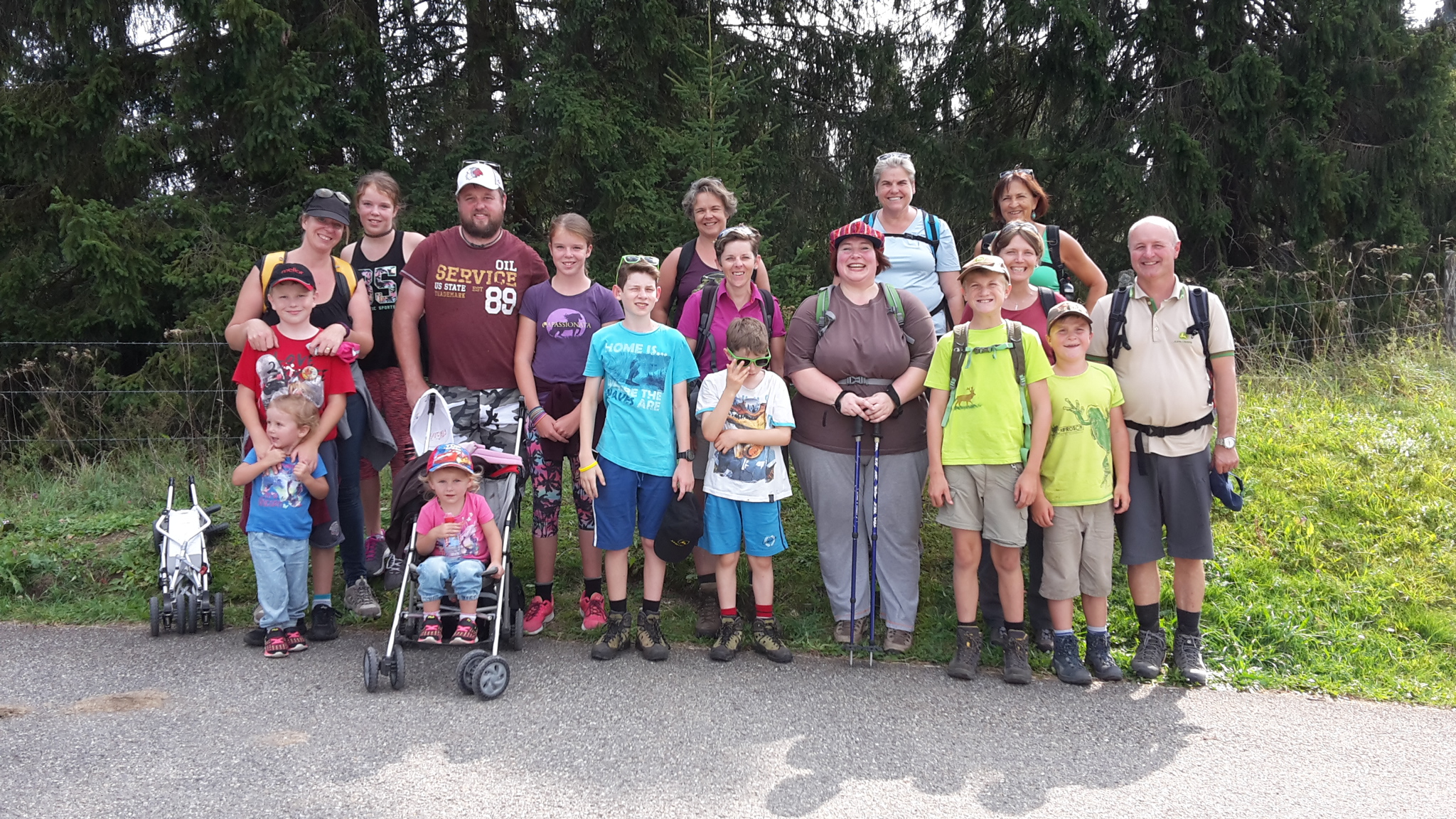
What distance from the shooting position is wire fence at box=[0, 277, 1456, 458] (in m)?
8.79

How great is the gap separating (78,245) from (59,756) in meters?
6.53

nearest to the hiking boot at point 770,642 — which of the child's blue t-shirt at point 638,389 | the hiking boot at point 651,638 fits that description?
the hiking boot at point 651,638

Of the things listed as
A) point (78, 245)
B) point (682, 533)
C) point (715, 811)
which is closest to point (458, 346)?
point (682, 533)

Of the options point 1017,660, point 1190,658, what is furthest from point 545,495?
point 1190,658

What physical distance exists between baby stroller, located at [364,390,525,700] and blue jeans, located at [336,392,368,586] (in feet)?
1.85

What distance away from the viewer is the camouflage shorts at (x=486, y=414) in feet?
16.6

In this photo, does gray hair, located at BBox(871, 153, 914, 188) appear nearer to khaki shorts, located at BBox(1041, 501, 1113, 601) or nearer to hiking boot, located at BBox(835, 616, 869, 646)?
khaki shorts, located at BBox(1041, 501, 1113, 601)

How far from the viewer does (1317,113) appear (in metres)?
10.6

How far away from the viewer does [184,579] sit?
5.17m

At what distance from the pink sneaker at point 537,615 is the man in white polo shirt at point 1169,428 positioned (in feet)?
Result: 9.54

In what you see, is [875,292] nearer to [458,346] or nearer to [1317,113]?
[458,346]

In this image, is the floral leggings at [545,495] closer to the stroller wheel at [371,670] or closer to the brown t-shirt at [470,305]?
the brown t-shirt at [470,305]

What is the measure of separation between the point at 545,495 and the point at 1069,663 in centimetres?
268

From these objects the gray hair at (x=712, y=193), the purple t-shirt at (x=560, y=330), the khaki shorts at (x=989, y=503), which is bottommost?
the khaki shorts at (x=989, y=503)
